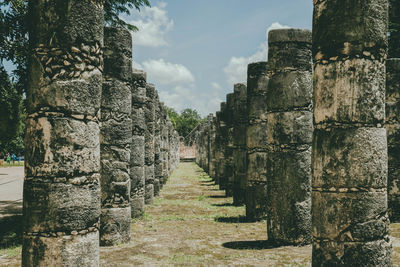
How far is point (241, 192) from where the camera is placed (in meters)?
12.6

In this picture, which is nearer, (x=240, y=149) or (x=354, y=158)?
(x=354, y=158)

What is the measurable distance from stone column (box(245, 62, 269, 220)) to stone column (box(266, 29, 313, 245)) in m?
2.40

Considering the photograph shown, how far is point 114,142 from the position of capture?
25.4 feet

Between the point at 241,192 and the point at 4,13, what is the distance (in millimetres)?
8424

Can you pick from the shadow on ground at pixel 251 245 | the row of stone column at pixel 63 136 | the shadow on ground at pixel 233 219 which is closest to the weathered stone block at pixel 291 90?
the shadow on ground at pixel 251 245

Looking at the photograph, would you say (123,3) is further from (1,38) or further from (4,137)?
(4,137)

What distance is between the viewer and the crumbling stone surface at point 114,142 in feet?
25.1

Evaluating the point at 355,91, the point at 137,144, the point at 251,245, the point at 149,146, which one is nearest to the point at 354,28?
the point at 355,91

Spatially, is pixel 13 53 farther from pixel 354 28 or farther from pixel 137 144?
pixel 354 28

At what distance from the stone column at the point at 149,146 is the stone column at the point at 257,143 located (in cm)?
377

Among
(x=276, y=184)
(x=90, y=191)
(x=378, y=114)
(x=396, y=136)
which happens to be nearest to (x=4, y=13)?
(x=90, y=191)

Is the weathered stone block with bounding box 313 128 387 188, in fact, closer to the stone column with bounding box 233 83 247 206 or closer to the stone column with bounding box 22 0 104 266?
the stone column with bounding box 22 0 104 266

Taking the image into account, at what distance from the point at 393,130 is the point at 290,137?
14.0 feet

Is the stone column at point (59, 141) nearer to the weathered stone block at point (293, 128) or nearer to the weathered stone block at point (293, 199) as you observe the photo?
the weathered stone block at point (293, 199)
